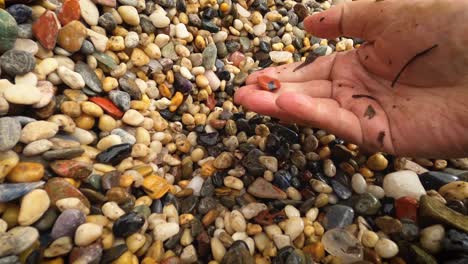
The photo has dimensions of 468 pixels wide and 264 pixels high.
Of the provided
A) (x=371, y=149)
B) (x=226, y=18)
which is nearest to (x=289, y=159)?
(x=371, y=149)

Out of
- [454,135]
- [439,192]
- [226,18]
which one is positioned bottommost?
[439,192]

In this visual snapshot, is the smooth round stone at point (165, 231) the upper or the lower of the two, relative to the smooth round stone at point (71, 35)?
lower

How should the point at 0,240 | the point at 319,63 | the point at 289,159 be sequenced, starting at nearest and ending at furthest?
the point at 0,240
the point at 289,159
the point at 319,63

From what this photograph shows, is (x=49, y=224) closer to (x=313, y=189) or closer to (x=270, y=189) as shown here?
(x=270, y=189)

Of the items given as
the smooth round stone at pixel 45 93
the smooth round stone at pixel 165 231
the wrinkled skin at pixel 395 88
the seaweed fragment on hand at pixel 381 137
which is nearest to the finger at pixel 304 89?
the wrinkled skin at pixel 395 88

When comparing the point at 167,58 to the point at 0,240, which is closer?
A: the point at 0,240

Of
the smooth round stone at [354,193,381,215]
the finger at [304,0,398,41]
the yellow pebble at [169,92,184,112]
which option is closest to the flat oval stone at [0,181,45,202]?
the yellow pebble at [169,92,184,112]

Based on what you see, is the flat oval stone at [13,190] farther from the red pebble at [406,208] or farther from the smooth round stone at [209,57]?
the red pebble at [406,208]
